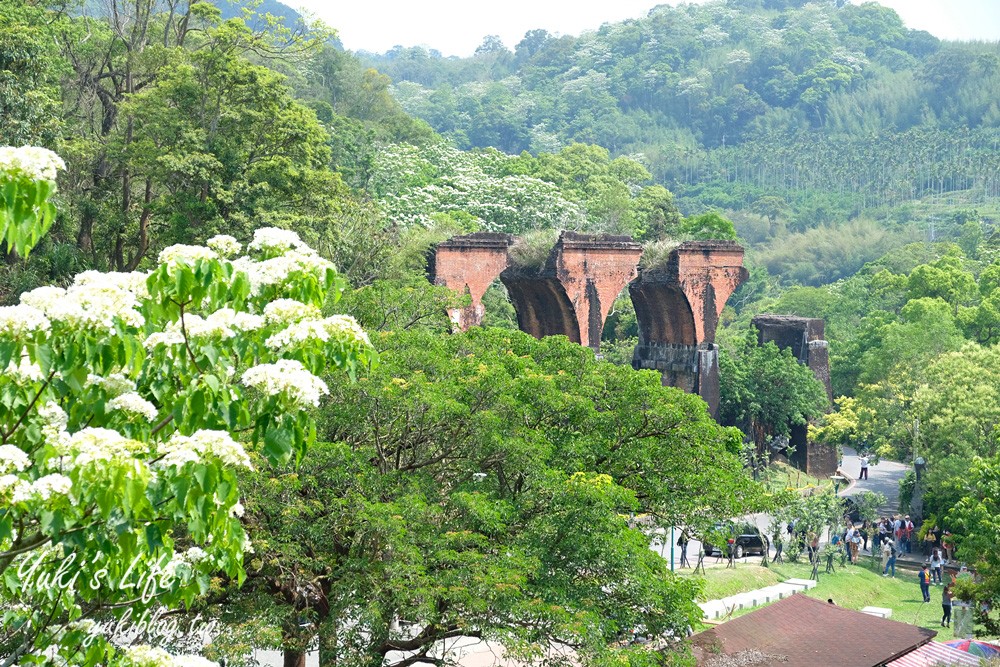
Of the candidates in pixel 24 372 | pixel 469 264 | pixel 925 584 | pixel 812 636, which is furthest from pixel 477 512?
pixel 469 264

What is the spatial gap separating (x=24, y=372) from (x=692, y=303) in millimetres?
28314

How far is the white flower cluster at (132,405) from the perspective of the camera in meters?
4.80

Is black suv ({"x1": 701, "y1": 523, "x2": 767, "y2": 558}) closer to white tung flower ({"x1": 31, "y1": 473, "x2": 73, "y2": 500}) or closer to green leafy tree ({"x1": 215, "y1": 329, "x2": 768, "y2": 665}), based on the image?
green leafy tree ({"x1": 215, "y1": 329, "x2": 768, "y2": 665})

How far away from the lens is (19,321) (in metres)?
4.38

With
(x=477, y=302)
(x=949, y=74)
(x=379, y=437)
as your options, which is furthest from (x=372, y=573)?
(x=949, y=74)

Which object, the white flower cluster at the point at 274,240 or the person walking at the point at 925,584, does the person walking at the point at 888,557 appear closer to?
the person walking at the point at 925,584

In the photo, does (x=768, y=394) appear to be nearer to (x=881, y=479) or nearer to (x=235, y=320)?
(x=881, y=479)

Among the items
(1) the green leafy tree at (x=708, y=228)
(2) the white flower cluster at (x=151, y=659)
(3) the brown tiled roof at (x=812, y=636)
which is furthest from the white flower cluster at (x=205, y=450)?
(1) the green leafy tree at (x=708, y=228)

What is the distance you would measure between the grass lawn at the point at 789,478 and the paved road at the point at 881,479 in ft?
2.64

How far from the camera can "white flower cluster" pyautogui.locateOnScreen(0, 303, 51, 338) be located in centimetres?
438

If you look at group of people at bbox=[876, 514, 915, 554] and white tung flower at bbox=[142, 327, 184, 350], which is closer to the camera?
white tung flower at bbox=[142, 327, 184, 350]

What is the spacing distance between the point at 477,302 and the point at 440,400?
51.3ft

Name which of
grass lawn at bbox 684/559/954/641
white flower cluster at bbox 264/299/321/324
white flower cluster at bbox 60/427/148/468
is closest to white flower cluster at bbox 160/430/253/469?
white flower cluster at bbox 60/427/148/468

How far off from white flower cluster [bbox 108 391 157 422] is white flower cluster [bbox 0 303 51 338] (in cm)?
51
